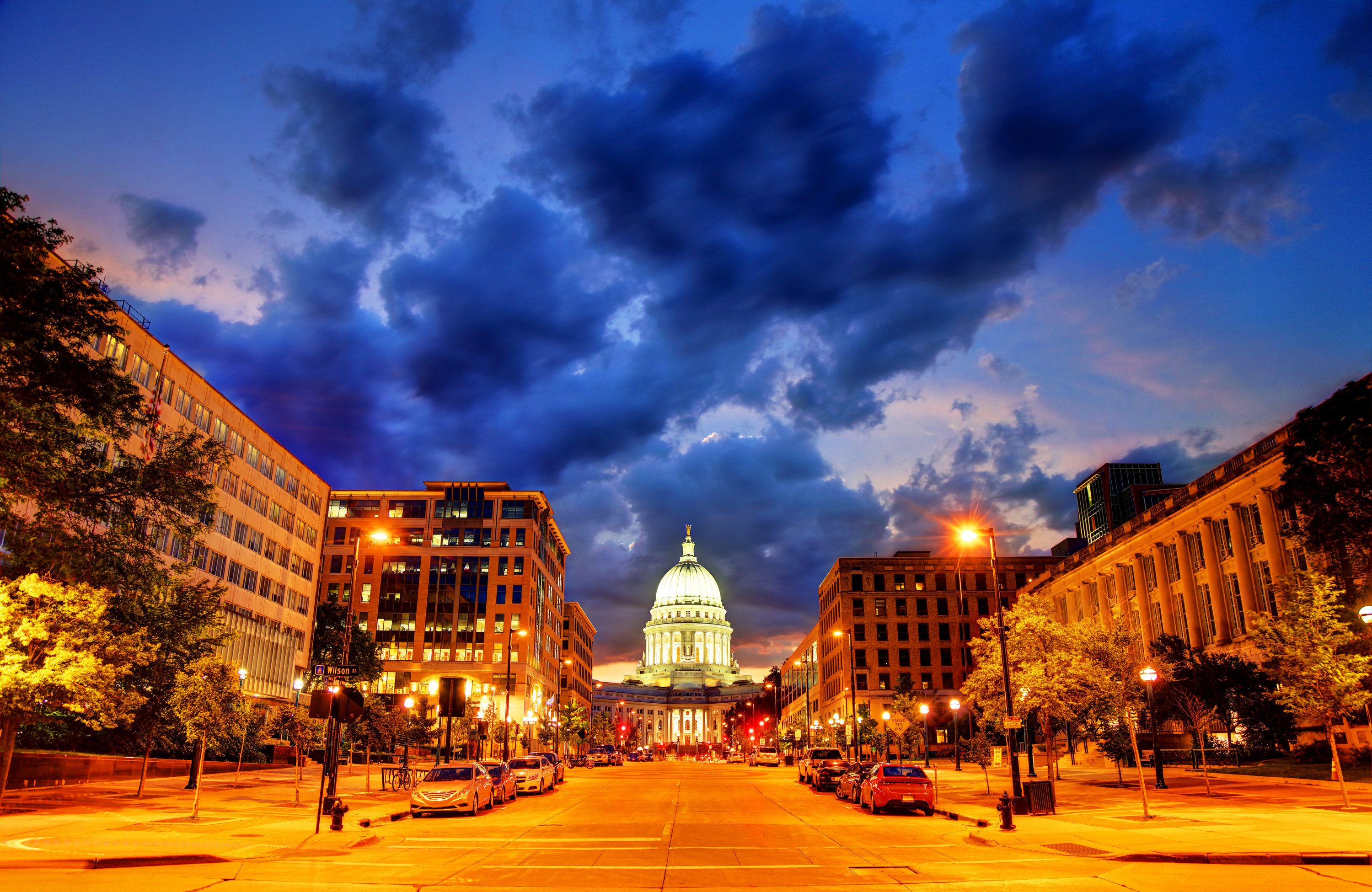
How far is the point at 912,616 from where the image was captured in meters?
122

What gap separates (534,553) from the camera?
125 metres

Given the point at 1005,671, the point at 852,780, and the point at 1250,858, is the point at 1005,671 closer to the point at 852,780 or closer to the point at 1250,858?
the point at 852,780

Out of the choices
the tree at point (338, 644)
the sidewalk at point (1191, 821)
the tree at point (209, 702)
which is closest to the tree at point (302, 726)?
the tree at point (209, 702)

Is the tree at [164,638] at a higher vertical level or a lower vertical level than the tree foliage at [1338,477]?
lower

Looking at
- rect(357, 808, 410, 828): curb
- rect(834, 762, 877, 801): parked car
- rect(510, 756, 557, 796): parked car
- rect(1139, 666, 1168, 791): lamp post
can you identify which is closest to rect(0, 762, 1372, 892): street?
rect(357, 808, 410, 828): curb

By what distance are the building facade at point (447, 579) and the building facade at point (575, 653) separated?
27925 millimetres

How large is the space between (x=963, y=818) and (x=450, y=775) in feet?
54.2

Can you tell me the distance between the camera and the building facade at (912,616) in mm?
118625

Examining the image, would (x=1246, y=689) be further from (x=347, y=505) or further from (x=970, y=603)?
(x=347, y=505)

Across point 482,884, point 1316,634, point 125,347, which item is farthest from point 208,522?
point 1316,634

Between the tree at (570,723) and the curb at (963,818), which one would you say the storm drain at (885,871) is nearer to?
the curb at (963,818)

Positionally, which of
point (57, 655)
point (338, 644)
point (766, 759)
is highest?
point (338, 644)

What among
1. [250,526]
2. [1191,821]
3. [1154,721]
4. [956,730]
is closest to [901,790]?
[1191,821]

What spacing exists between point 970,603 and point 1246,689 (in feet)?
229
